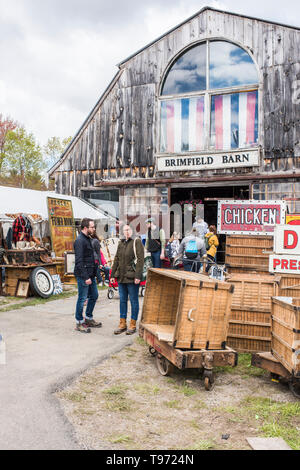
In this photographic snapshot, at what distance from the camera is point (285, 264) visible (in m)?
6.34

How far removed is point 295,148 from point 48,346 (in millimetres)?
11248

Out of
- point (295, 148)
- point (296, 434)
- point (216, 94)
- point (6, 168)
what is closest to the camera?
point (296, 434)

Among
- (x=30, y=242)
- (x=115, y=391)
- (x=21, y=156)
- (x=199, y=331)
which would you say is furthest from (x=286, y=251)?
(x=21, y=156)

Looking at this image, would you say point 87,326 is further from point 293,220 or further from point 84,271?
point 293,220

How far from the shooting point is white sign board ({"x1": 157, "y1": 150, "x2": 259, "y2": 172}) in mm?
14781

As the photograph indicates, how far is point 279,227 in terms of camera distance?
21.2ft

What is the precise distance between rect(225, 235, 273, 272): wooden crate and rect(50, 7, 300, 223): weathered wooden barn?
21.3 ft

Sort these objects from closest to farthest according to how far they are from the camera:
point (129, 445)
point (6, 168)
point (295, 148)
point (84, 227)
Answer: point (129, 445), point (84, 227), point (295, 148), point (6, 168)

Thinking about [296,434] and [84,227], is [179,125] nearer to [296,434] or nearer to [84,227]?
[84,227]

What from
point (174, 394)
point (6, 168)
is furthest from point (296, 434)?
point (6, 168)

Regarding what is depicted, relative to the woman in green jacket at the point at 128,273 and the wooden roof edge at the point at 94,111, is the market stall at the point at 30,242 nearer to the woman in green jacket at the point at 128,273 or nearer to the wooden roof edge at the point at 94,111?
the wooden roof edge at the point at 94,111

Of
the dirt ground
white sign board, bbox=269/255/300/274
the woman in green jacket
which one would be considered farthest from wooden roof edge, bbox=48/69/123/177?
the dirt ground

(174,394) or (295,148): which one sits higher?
(295,148)

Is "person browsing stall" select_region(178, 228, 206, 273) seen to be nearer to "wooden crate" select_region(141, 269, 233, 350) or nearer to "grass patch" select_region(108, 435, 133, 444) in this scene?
"wooden crate" select_region(141, 269, 233, 350)
